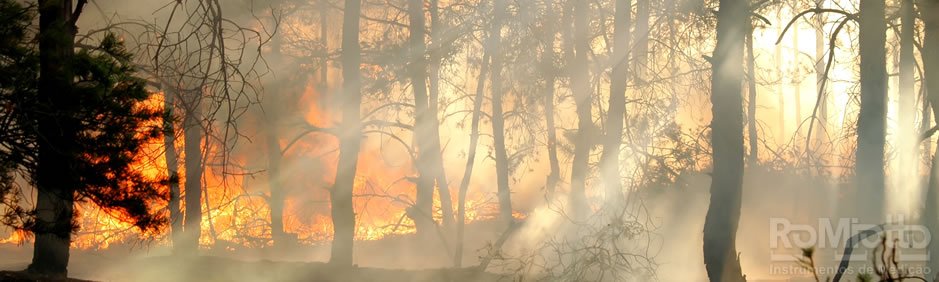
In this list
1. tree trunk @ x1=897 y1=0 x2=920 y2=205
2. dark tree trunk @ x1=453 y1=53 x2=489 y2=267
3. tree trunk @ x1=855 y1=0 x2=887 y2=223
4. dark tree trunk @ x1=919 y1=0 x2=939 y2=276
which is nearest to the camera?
tree trunk @ x1=855 y1=0 x2=887 y2=223

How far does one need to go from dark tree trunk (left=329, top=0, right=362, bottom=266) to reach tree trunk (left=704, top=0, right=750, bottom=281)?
26.4 ft

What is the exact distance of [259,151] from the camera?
28469 mm

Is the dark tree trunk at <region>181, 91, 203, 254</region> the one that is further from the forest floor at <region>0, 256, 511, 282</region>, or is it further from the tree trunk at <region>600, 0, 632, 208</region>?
the tree trunk at <region>600, 0, 632, 208</region>

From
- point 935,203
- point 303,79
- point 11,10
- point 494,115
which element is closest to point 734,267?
point 935,203

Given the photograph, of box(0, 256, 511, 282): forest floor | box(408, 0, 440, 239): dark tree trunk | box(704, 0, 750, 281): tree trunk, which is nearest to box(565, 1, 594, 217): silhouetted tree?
box(0, 256, 511, 282): forest floor

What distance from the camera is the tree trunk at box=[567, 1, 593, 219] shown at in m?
20.4

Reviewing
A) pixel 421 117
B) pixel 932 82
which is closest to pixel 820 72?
pixel 421 117

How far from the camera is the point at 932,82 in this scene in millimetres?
13164

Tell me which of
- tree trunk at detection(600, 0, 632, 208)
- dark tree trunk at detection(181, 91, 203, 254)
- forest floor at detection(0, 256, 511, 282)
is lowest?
forest floor at detection(0, 256, 511, 282)

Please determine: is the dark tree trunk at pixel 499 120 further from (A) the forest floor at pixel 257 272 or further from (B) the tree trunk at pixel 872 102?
(B) the tree trunk at pixel 872 102

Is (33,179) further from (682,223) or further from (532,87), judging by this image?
(682,223)

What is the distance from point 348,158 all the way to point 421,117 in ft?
17.8

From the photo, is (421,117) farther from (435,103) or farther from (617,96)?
(617,96)

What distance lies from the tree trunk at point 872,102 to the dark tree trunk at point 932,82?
103 centimetres
